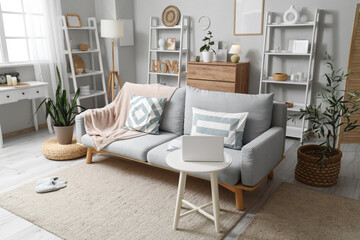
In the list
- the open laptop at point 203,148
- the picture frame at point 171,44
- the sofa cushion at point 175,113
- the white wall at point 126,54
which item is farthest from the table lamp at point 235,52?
the open laptop at point 203,148

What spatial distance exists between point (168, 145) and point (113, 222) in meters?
0.82

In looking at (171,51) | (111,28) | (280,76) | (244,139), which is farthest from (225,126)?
(111,28)

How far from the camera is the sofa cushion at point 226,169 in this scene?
2227 millimetres

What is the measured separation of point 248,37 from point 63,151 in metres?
2.87

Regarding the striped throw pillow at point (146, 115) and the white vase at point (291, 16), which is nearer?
the striped throw pillow at point (146, 115)

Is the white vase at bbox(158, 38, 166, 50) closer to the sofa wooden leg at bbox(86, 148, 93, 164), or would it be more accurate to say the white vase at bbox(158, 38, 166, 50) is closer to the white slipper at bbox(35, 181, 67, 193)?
the sofa wooden leg at bbox(86, 148, 93, 164)

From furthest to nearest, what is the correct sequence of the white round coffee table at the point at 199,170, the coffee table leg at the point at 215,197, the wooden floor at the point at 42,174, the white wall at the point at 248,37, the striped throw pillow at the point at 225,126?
1. the white wall at the point at 248,37
2. the striped throw pillow at the point at 225,126
3. the wooden floor at the point at 42,174
4. the coffee table leg at the point at 215,197
5. the white round coffee table at the point at 199,170

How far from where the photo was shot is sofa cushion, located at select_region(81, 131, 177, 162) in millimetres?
2699

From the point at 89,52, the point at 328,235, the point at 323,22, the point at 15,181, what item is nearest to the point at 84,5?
the point at 89,52

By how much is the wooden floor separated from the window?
3.67 ft

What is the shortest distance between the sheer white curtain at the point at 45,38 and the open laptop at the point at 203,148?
10.2ft

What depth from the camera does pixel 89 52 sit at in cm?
511

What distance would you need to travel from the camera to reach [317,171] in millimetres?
2670

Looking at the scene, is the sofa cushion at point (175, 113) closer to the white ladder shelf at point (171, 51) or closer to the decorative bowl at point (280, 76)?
the decorative bowl at point (280, 76)
